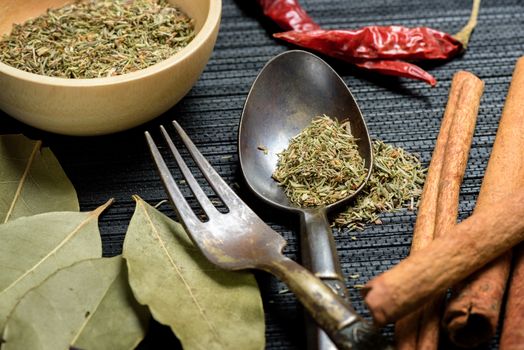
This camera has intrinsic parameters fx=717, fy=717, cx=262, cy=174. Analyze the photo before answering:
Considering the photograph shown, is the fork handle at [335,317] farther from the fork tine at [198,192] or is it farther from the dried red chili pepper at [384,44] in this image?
the dried red chili pepper at [384,44]

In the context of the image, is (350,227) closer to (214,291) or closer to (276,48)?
(214,291)

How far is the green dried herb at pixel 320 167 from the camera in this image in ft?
4.74

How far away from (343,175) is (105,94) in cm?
50

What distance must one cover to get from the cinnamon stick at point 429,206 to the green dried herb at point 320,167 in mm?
141

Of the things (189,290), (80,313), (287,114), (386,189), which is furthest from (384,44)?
(80,313)

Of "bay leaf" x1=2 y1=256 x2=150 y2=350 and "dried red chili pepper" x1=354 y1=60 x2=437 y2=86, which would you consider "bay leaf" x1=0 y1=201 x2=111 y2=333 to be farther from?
"dried red chili pepper" x1=354 y1=60 x2=437 y2=86

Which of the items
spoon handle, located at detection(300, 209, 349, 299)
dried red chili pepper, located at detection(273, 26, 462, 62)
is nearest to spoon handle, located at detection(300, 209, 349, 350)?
spoon handle, located at detection(300, 209, 349, 299)

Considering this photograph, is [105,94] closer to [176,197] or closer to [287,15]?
[176,197]

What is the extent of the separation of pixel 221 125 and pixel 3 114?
1.68 feet

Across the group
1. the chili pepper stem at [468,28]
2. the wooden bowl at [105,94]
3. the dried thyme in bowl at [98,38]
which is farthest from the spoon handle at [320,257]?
the chili pepper stem at [468,28]

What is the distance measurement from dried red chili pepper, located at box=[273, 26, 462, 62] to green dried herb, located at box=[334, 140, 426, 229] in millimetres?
384

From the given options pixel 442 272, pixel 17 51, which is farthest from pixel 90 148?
pixel 442 272

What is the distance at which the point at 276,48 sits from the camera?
75.5 inches

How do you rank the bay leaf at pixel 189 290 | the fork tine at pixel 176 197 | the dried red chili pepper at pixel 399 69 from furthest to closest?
1. the dried red chili pepper at pixel 399 69
2. the fork tine at pixel 176 197
3. the bay leaf at pixel 189 290
